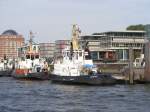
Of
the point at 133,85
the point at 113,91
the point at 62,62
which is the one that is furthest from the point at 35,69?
the point at 113,91

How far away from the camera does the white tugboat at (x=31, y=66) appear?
405 feet

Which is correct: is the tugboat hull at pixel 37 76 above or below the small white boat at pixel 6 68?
below

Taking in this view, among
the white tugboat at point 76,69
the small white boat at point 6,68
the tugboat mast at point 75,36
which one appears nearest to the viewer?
the white tugboat at point 76,69

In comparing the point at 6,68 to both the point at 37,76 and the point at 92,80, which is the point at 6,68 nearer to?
the point at 37,76

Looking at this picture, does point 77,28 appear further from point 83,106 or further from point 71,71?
point 83,106

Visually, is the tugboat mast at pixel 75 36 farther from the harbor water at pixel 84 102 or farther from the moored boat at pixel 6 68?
the moored boat at pixel 6 68

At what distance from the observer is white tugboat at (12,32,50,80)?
12344cm

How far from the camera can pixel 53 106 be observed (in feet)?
195

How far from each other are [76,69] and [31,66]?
116 ft

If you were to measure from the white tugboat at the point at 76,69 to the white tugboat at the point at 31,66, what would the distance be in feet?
64.0

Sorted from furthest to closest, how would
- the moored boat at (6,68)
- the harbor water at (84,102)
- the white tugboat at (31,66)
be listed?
the moored boat at (6,68) → the white tugboat at (31,66) → the harbor water at (84,102)

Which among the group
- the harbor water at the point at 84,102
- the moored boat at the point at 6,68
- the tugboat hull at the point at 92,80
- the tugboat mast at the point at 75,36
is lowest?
the harbor water at the point at 84,102

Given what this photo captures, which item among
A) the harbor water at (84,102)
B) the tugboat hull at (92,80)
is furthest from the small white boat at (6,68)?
the harbor water at (84,102)

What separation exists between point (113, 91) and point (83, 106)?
21293mm
